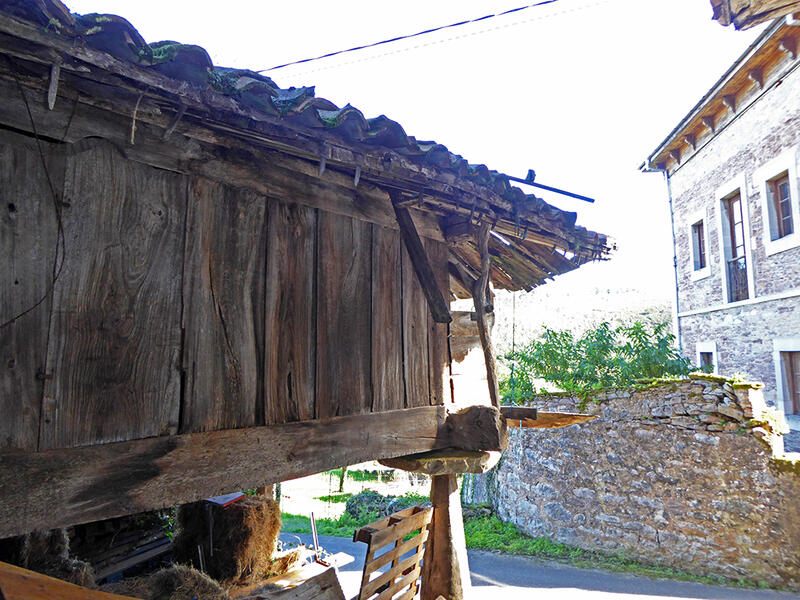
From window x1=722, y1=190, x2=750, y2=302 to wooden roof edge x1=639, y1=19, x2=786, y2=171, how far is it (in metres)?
1.95

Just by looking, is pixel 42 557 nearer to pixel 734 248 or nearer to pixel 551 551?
pixel 551 551

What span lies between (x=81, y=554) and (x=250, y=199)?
6080 millimetres

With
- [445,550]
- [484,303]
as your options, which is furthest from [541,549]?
[484,303]

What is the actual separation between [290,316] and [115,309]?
2.32ft

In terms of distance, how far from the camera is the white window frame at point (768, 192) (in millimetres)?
7869

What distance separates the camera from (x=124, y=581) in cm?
559

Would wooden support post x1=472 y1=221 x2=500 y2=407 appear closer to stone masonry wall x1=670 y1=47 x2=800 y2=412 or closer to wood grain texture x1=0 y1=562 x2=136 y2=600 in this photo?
wood grain texture x1=0 y1=562 x2=136 y2=600

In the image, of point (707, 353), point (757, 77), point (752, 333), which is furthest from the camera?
point (707, 353)

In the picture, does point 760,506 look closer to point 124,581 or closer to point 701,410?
point 701,410

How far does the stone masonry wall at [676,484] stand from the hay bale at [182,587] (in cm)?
554

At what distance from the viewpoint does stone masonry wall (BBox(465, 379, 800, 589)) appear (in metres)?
6.16

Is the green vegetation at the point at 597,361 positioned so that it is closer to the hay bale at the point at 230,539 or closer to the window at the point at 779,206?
the window at the point at 779,206

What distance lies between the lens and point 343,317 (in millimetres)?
2359

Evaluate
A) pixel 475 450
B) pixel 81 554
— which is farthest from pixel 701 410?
pixel 81 554
